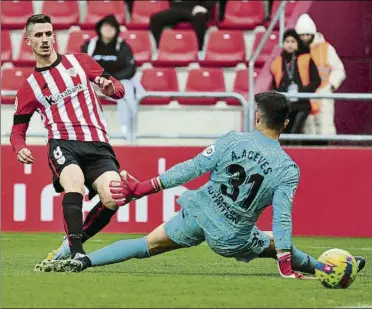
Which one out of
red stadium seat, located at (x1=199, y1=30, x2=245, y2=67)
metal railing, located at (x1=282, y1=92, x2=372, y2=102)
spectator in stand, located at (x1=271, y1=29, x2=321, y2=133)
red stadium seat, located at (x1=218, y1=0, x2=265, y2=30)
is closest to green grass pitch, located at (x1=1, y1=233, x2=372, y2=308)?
metal railing, located at (x1=282, y1=92, x2=372, y2=102)

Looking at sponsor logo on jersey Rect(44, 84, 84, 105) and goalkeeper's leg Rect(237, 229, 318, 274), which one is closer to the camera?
goalkeeper's leg Rect(237, 229, 318, 274)

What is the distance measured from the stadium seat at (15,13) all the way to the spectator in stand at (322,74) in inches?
178

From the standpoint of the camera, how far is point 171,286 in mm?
7738

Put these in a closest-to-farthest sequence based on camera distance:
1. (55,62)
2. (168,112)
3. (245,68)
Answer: (55,62)
(168,112)
(245,68)

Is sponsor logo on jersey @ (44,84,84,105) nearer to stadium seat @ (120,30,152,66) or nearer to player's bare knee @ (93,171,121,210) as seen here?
player's bare knee @ (93,171,121,210)

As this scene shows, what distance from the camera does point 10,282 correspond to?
7750 millimetres

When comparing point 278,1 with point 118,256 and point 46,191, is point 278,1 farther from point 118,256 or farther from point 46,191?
point 118,256

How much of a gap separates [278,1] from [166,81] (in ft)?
7.10

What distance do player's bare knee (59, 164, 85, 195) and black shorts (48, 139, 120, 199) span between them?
118 mm

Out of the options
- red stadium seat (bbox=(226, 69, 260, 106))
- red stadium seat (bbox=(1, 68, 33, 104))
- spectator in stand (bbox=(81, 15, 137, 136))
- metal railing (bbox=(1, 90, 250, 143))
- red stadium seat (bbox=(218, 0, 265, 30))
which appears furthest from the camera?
red stadium seat (bbox=(218, 0, 265, 30))

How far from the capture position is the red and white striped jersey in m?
9.52

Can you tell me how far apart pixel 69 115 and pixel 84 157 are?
1.12 ft

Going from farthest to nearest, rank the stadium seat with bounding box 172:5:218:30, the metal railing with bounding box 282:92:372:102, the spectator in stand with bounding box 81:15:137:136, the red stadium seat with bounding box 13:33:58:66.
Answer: the stadium seat with bounding box 172:5:218:30 < the red stadium seat with bounding box 13:33:58:66 < the spectator in stand with bounding box 81:15:137:136 < the metal railing with bounding box 282:92:372:102

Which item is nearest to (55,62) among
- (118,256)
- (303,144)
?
(118,256)
